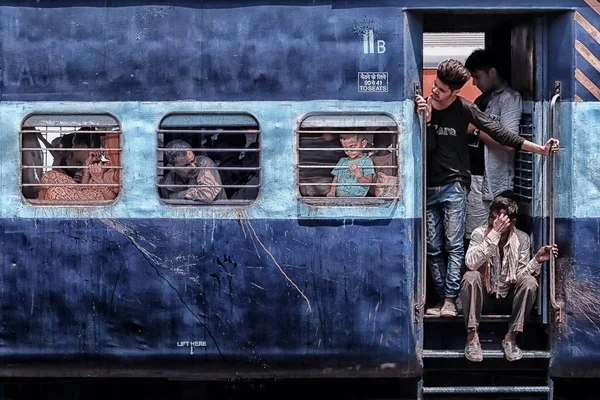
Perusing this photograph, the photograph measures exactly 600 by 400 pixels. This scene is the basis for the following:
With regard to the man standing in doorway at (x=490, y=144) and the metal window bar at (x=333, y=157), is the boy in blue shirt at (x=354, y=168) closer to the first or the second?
the metal window bar at (x=333, y=157)

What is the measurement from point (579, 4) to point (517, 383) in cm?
246

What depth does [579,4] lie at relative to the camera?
21.7 ft

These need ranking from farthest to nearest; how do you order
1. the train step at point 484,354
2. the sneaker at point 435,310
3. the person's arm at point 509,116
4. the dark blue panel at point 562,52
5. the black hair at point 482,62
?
the black hair at point 482,62, the person's arm at point 509,116, the sneaker at point 435,310, the train step at point 484,354, the dark blue panel at point 562,52

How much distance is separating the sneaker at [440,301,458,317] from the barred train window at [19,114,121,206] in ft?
6.81

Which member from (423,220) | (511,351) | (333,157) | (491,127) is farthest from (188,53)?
(511,351)

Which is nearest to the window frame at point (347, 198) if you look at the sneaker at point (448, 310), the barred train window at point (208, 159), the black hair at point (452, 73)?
the barred train window at point (208, 159)

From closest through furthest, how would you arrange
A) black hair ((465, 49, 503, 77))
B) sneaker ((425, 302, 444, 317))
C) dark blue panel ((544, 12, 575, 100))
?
dark blue panel ((544, 12, 575, 100)) < sneaker ((425, 302, 444, 317)) < black hair ((465, 49, 503, 77))

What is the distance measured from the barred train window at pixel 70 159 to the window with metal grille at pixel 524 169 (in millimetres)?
2484

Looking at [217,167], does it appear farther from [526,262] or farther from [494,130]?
[526,262]

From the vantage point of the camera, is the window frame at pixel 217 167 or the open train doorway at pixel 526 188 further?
the open train doorway at pixel 526 188

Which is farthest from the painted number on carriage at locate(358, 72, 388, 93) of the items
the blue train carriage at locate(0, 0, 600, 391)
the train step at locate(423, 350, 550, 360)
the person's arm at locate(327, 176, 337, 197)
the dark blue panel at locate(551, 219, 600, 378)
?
the train step at locate(423, 350, 550, 360)

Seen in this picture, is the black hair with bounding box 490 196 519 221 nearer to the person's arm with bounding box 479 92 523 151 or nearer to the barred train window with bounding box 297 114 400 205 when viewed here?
the person's arm with bounding box 479 92 523 151

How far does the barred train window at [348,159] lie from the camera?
21.8ft

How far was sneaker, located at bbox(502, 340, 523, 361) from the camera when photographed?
670 centimetres
